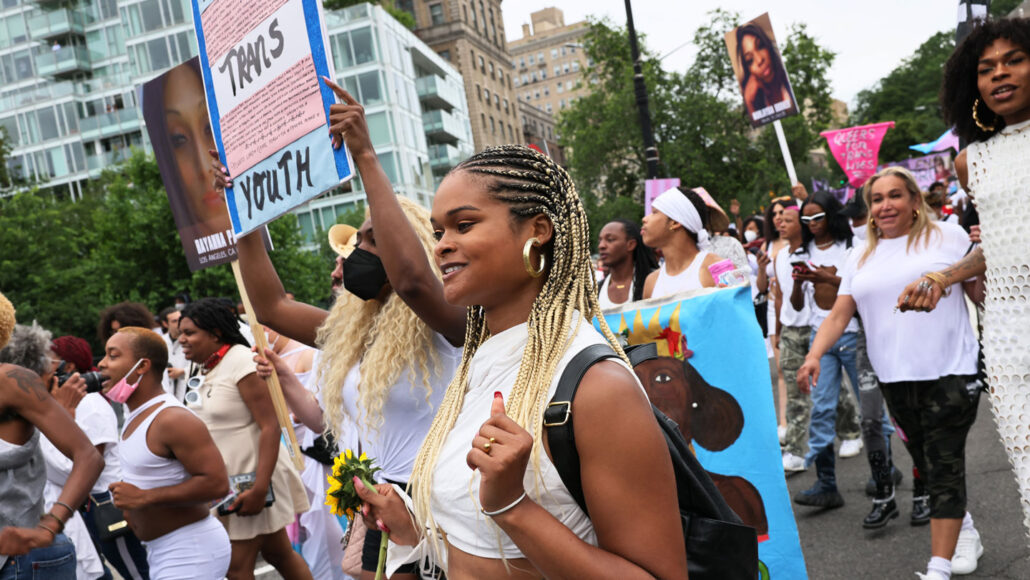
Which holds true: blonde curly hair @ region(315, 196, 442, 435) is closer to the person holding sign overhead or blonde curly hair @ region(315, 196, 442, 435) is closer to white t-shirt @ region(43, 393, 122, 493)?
the person holding sign overhead

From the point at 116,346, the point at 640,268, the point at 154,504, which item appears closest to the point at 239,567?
the point at 154,504

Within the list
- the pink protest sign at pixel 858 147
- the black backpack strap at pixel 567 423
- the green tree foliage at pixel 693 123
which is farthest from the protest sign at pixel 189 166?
the green tree foliage at pixel 693 123

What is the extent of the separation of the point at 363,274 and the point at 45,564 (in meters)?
1.75

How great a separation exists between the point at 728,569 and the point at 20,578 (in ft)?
9.67

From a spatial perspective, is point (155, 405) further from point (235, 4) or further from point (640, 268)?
point (640, 268)

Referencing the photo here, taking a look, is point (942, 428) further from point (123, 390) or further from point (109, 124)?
point (109, 124)

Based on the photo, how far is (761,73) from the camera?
12.0 m

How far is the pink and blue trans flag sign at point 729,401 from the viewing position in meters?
3.54

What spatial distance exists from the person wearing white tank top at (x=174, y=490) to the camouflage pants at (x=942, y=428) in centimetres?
346

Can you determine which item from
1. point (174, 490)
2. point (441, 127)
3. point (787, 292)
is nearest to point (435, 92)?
point (441, 127)

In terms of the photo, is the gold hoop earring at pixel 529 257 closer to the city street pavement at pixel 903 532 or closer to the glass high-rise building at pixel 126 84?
the city street pavement at pixel 903 532

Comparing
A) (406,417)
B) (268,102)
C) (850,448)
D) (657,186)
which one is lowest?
(850,448)

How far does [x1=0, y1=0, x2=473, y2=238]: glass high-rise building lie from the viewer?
162 ft

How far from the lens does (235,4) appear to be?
3646 millimetres
